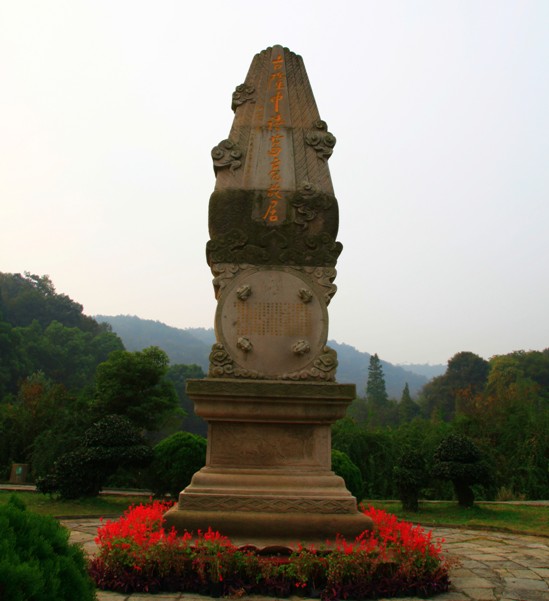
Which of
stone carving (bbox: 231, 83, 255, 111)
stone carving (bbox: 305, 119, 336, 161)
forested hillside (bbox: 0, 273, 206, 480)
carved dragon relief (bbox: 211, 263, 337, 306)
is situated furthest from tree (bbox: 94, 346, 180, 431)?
stone carving (bbox: 305, 119, 336, 161)

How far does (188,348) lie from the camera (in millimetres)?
111062

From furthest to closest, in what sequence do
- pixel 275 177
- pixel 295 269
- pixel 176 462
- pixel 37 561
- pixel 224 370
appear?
pixel 176 462, pixel 275 177, pixel 295 269, pixel 224 370, pixel 37 561

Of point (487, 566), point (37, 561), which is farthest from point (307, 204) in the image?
point (37, 561)

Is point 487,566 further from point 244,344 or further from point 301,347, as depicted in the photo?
point 244,344

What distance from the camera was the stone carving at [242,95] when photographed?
621 centimetres

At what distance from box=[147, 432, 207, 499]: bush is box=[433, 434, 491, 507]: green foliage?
3791 millimetres

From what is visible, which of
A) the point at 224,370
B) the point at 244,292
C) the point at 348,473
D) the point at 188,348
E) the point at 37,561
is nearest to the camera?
the point at 37,561

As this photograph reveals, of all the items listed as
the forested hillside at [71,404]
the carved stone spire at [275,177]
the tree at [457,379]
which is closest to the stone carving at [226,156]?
the carved stone spire at [275,177]

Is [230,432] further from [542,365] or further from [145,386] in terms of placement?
[542,365]

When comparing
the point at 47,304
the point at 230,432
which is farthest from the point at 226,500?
the point at 47,304

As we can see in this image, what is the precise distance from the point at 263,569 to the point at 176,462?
210 inches

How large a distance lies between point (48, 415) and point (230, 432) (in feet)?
42.1

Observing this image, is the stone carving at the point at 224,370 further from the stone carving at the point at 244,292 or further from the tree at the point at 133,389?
the tree at the point at 133,389

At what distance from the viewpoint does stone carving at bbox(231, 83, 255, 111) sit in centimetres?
621
